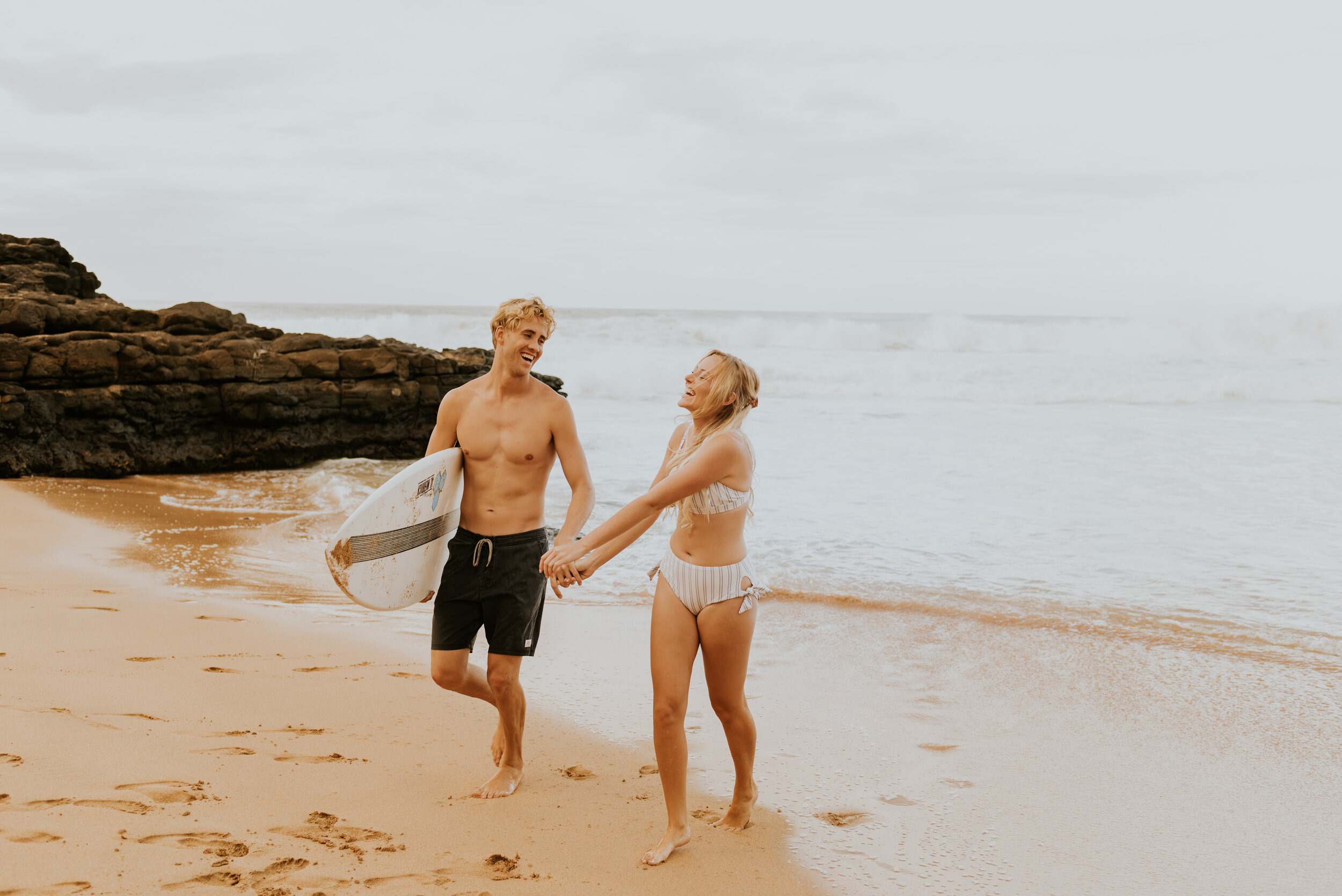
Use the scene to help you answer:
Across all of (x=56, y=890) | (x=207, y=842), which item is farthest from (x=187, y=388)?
(x=56, y=890)

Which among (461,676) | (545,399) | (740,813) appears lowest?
(740,813)

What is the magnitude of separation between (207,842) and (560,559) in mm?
1469

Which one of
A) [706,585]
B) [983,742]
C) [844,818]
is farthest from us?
[983,742]

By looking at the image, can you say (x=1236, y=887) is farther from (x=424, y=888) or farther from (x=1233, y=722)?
(x=424, y=888)

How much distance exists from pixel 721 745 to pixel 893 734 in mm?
898

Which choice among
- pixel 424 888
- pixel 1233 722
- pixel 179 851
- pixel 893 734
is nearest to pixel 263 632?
pixel 179 851

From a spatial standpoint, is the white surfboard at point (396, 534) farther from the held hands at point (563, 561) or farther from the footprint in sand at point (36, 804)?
the footprint in sand at point (36, 804)

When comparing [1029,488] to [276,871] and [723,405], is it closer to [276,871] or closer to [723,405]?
[723,405]

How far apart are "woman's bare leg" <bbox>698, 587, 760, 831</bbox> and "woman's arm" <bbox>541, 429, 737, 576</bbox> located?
1.37 ft

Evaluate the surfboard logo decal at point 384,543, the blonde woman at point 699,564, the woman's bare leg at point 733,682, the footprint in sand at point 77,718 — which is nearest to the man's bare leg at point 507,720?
the surfboard logo decal at point 384,543

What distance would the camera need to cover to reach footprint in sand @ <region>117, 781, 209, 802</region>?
3.32 m

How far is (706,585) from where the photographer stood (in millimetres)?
3271

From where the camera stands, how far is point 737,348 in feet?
139

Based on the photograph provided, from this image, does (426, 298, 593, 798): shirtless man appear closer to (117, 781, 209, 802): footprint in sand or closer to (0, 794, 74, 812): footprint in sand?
(117, 781, 209, 802): footprint in sand
